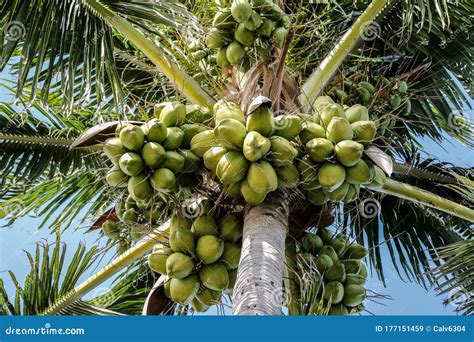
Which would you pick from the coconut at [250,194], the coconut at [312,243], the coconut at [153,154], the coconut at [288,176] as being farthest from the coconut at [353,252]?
the coconut at [153,154]

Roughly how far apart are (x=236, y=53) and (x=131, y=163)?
3.54 ft

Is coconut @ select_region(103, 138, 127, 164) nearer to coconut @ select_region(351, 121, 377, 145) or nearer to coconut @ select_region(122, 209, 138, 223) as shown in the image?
coconut @ select_region(122, 209, 138, 223)

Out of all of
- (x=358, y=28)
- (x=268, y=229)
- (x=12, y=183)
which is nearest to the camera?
(x=268, y=229)

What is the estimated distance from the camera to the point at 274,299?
2863mm

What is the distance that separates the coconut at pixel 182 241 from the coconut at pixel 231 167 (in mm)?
373

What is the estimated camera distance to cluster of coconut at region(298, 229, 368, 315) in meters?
3.86

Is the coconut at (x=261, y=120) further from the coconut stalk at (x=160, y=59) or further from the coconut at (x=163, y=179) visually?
the coconut stalk at (x=160, y=59)

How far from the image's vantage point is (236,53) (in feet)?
13.3

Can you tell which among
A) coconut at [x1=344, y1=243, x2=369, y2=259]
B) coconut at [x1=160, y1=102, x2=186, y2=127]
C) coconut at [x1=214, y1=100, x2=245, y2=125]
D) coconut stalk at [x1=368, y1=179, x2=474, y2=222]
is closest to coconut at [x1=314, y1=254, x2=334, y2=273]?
coconut at [x1=344, y1=243, x2=369, y2=259]

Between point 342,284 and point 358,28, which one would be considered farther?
point 358,28

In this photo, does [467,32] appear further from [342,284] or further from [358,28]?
[342,284]

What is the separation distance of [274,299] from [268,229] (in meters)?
0.46

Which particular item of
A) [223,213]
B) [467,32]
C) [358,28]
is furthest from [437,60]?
[223,213]

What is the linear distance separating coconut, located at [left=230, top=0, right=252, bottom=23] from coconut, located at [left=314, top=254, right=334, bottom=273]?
1365 millimetres
